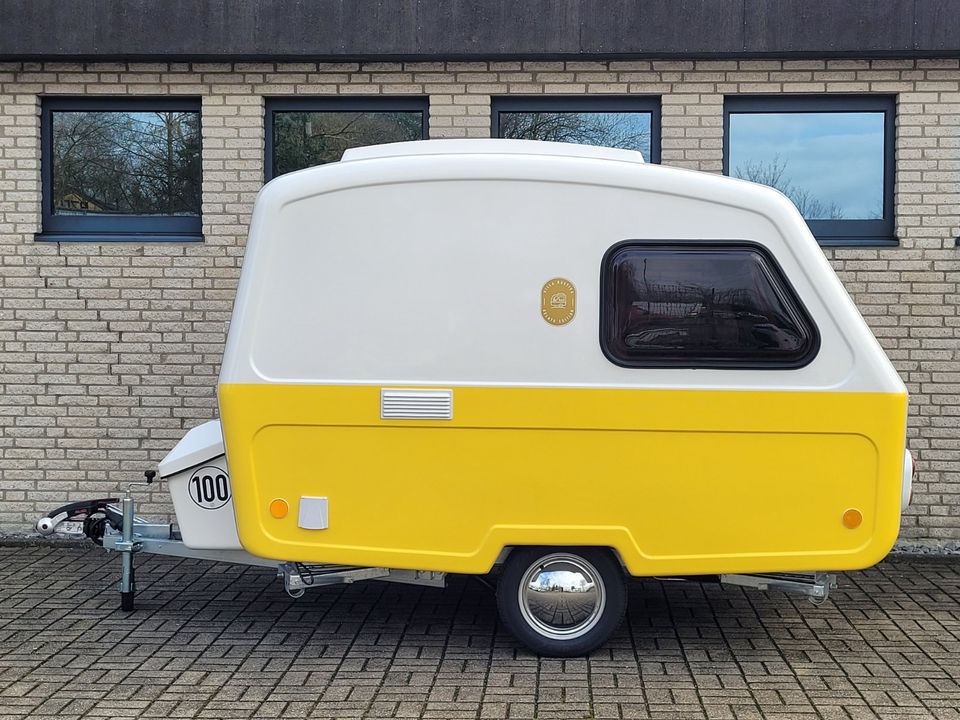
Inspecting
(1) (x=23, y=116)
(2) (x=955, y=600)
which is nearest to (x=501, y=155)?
(2) (x=955, y=600)

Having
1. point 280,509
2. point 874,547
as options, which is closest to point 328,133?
point 280,509

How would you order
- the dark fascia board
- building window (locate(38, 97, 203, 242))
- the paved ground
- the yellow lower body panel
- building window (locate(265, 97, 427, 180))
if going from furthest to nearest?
building window (locate(38, 97, 203, 242)) < building window (locate(265, 97, 427, 180)) < the dark fascia board < the yellow lower body panel < the paved ground

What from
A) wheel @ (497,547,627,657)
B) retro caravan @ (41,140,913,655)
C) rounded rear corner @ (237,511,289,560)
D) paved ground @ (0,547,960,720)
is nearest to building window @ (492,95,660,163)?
retro caravan @ (41,140,913,655)

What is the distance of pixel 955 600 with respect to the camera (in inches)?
286

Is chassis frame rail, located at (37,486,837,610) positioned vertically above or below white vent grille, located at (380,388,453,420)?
below

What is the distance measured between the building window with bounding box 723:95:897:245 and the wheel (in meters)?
3.81

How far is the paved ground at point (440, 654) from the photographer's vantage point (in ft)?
17.6

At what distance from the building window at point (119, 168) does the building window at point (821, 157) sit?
4146 millimetres

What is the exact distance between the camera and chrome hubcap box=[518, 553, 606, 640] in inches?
237

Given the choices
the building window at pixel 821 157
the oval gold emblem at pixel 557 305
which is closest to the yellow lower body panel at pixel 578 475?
the oval gold emblem at pixel 557 305

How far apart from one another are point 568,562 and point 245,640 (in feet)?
6.10

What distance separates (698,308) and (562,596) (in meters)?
1.66

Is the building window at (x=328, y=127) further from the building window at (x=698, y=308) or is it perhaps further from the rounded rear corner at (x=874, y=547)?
the rounded rear corner at (x=874, y=547)

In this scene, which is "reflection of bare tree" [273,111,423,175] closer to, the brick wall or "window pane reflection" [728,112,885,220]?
the brick wall
